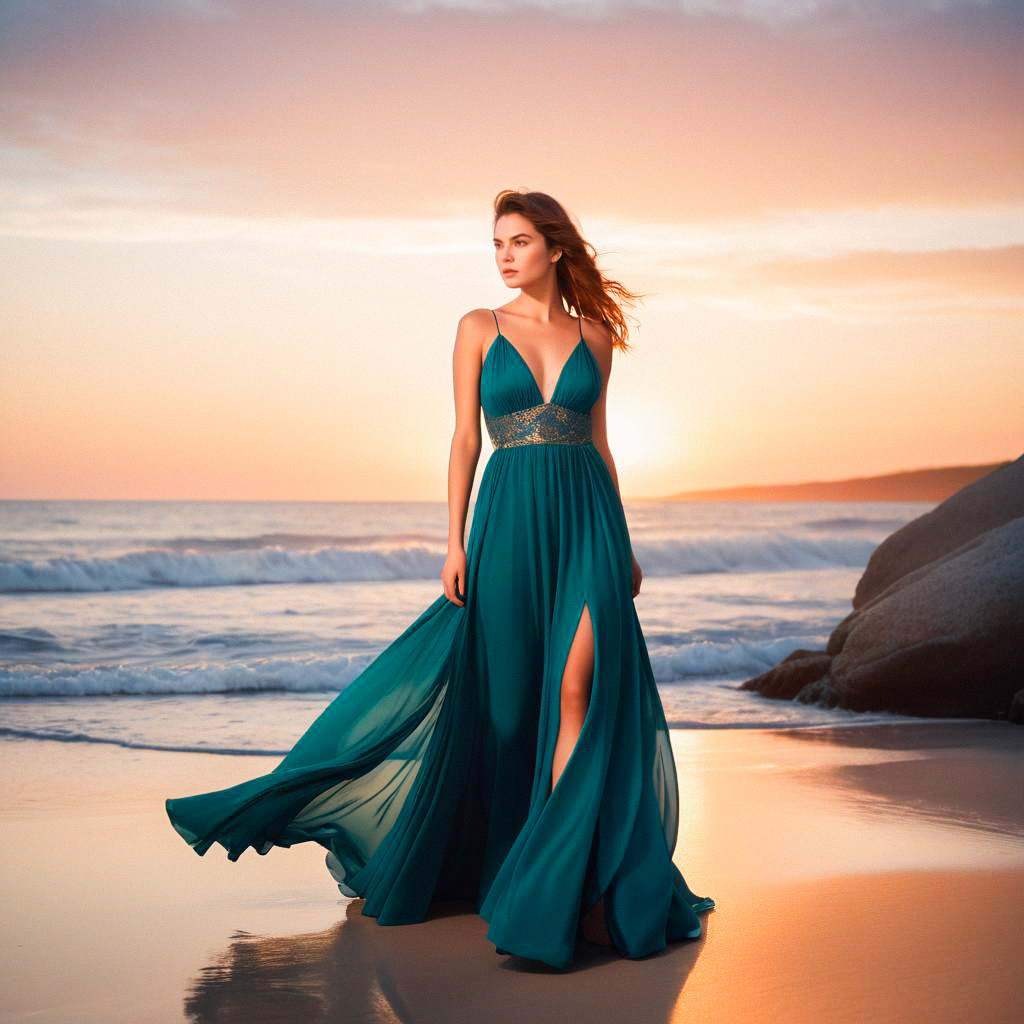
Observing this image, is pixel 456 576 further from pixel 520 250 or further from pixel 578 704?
pixel 520 250

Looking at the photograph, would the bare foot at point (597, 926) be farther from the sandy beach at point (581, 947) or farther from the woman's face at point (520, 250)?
the woman's face at point (520, 250)

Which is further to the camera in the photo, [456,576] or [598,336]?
[598,336]

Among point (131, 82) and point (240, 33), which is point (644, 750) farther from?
point (131, 82)

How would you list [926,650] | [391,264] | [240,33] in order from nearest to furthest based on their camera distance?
[926,650] < [240,33] < [391,264]

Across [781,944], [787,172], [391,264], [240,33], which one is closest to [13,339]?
[391,264]

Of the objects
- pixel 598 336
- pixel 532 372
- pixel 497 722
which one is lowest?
pixel 497 722

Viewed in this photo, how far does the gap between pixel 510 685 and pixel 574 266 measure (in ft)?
4.31

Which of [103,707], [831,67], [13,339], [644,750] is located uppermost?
[831,67]

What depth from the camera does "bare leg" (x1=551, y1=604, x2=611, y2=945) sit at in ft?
11.7

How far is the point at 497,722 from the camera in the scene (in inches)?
152

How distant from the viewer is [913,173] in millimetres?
12914

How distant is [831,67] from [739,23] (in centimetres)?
98

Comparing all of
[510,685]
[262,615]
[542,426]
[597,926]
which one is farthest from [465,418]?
[262,615]

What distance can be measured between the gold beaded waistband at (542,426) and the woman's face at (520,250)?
1.33 feet
